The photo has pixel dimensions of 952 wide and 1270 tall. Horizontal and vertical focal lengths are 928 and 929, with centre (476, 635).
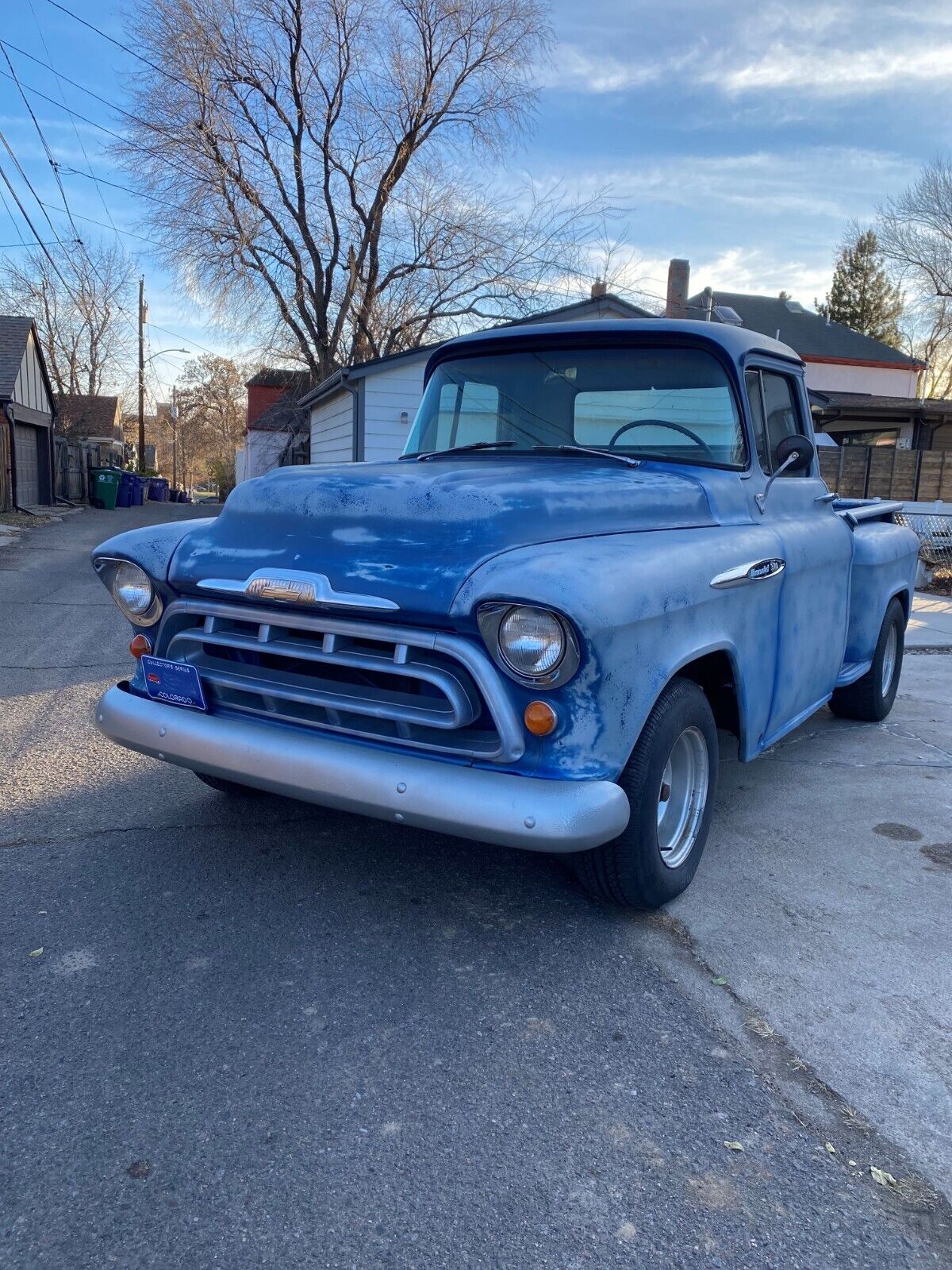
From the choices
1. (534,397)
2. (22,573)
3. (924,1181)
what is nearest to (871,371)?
(22,573)

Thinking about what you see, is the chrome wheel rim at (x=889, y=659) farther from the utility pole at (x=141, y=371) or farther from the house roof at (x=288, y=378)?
the utility pole at (x=141, y=371)

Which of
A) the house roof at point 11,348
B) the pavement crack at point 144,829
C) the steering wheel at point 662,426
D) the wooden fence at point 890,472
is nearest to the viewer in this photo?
the pavement crack at point 144,829

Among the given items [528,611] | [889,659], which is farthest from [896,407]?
[528,611]

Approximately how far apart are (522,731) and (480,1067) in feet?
2.77

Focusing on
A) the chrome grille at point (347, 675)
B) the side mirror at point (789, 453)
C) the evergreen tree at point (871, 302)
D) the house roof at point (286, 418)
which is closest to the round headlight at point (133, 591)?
the chrome grille at point (347, 675)

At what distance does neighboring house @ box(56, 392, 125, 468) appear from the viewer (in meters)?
33.2

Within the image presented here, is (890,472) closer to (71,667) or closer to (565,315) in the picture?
(565,315)

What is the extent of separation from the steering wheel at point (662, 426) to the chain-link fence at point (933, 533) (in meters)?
11.8

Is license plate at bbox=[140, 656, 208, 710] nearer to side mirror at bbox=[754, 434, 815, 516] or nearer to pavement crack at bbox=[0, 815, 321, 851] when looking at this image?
pavement crack at bbox=[0, 815, 321, 851]

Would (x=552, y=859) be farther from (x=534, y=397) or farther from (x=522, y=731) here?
(x=534, y=397)

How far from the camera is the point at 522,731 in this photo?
2500mm

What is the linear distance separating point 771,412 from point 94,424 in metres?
48.6

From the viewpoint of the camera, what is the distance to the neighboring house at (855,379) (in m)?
24.0

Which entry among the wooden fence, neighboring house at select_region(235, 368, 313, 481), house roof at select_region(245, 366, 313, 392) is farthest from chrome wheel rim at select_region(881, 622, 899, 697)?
house roof at select_region(245, 366, 313, 392)
